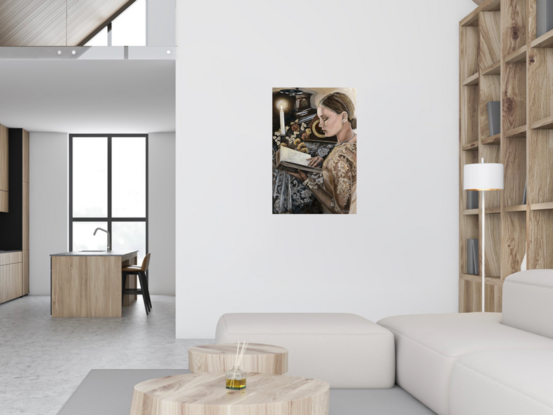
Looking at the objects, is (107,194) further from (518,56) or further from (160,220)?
(518,56)

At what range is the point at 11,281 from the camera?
8.30 meters

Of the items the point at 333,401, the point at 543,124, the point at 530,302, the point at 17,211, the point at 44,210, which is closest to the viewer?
the point at 333,401

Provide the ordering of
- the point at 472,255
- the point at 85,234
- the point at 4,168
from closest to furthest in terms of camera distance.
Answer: the point at 472,255 < the point at 4,168 < the point at 85,234

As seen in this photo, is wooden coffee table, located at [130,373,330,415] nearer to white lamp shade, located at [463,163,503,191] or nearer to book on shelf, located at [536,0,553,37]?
white lamp shade, located at [463,163,503,191]

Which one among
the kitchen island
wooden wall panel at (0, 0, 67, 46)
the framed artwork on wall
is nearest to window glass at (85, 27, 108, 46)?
wooden wall panel at (0, 0, 67, 46)

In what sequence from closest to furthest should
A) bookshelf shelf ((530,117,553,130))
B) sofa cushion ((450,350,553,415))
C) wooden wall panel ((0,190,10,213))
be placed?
sofa cushion ((450,350,553,415)), bookshelf shelf ((530,117,553,130)), wooden wall panel ((0,190,10,213))

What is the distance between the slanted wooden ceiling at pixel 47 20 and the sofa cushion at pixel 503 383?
481 cm

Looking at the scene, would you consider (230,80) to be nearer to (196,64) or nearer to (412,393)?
(196,64)

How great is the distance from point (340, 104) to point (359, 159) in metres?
0.53

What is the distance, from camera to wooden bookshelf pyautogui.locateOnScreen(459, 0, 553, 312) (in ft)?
13.2

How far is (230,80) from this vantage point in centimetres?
518

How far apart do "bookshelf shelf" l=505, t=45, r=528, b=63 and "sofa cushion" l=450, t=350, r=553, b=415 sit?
9.59ft

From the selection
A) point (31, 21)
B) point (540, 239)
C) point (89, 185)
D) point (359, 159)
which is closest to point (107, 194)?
point (89, 185)

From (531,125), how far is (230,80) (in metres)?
2.56
